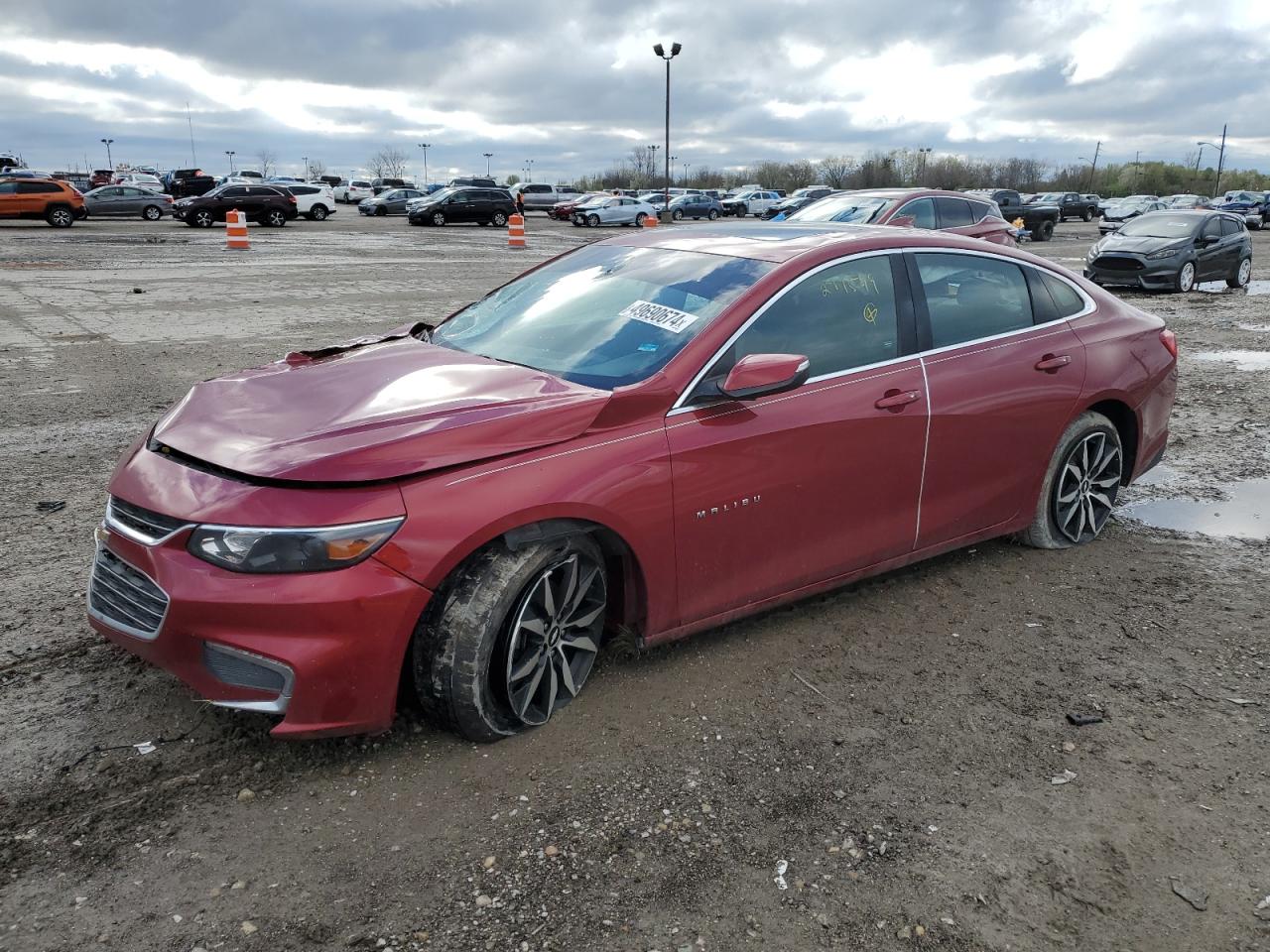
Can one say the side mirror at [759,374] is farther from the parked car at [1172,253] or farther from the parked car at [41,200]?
the parked car at [41,200]

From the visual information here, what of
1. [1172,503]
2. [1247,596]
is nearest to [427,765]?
[1247,596]

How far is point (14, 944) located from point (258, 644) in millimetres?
903

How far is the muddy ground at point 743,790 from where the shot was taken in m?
2.61

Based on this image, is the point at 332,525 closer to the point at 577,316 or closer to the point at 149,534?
the point at 149,534

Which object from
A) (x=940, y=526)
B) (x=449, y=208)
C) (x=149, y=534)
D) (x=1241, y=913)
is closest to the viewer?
(x=1241, y=913)

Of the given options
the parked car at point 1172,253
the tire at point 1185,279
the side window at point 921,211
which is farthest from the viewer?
the tire at point 1185,279

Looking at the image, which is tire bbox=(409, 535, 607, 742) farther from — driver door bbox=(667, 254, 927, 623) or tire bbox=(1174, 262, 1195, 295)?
tire bbox=(1174, 262, 1195, 295)

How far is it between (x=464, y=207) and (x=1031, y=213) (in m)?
21.5

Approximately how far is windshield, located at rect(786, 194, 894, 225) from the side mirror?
10.8m

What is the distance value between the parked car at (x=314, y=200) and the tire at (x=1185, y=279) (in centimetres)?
3309

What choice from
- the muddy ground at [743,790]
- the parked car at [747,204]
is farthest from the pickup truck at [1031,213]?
the muddy ground at [743,790]

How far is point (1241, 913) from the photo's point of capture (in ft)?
8.80

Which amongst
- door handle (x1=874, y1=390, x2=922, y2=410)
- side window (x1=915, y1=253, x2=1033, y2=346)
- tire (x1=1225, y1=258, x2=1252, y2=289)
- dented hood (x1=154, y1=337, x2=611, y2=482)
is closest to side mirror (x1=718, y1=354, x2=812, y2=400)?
dented hood (x1=154, y1=337, x2=611, y2=482)

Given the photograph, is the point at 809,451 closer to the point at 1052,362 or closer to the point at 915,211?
the point at 1052,362
